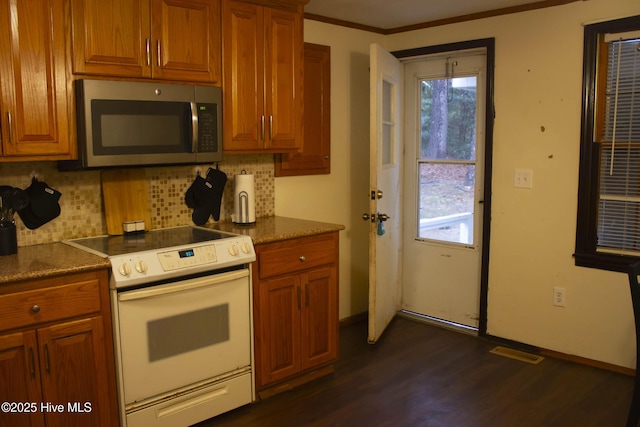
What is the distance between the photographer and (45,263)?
2.24m

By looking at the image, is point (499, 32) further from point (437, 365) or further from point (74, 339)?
point (74, 339)

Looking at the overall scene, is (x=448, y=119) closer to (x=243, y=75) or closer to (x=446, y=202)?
(x=446, y=202)

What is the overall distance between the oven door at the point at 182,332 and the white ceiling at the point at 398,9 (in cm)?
182

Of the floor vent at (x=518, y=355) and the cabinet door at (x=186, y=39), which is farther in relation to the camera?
the floor vent at (x=518, y=355)

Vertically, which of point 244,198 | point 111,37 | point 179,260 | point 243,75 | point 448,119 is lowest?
point 179,260

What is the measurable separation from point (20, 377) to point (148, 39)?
157 cm

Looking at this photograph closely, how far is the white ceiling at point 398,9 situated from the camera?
133 inches

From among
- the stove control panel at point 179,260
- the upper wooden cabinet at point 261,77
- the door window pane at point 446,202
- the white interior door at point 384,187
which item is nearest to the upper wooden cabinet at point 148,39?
the upper wooden cabinet at point 261,77

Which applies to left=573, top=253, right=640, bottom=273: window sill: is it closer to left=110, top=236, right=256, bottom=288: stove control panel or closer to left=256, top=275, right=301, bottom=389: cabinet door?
left=256, top=275, right=301, bottom=389: cabinet door

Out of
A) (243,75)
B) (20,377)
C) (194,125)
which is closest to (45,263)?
(20,377)

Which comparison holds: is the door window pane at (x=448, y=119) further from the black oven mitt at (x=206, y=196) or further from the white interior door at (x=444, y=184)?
the black oven mitt at (x=206, y=196)

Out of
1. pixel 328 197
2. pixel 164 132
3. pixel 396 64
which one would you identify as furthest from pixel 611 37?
pixel 164 132

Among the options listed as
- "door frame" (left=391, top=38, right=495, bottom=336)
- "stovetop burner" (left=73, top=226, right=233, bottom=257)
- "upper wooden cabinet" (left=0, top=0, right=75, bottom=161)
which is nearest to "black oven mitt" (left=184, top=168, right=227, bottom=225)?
"stovetop burner" (left=73, top=226, right=233, bottom=257)

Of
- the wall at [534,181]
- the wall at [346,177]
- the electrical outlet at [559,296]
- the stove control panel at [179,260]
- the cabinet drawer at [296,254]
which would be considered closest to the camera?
the stove control panel at [179,260]
